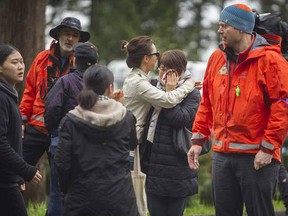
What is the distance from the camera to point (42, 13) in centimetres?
1029

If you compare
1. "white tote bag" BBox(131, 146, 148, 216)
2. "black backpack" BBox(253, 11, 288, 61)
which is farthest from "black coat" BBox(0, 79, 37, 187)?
"black backpack" BBox(253, 11, 288, 61)

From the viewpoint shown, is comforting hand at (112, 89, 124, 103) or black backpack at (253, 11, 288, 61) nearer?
comforting hand at (112, 89, 124, 103)

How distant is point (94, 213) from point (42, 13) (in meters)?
4.96

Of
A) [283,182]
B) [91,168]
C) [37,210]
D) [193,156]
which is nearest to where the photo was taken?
[91,168]

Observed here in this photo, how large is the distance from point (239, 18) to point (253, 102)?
2.30 feet

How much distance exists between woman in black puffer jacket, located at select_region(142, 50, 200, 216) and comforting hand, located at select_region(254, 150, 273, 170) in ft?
3.89

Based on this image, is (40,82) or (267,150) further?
(40,82)

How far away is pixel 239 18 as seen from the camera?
20.8ft

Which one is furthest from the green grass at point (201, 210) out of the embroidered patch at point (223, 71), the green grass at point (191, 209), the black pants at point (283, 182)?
the embroidered patch at point (223, 71)

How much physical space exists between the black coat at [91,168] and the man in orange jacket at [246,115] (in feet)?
3.06

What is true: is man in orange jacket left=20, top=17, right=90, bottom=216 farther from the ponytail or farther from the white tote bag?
the ponytail

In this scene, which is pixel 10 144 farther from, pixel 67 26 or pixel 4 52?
pixel 67 26

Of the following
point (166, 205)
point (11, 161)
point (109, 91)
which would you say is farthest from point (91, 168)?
point (166, 205)

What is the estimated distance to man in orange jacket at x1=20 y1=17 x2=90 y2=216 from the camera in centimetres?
807
